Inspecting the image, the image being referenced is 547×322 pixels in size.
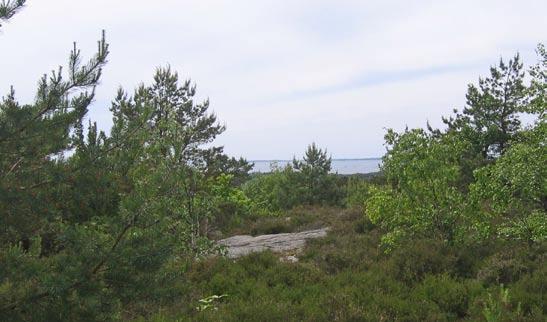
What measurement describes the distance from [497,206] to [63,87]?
7.32m

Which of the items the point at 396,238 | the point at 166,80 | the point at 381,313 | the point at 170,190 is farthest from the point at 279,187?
the point at 170,190

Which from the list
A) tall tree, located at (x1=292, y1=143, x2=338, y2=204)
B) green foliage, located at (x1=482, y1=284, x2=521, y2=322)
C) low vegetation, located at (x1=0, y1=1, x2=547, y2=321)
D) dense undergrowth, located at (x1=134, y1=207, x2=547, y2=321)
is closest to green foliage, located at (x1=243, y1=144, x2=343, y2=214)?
tall tree, located at (x1=292, y1=143, x2=338, y2=204)

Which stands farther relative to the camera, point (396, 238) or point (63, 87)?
point (396, 238)

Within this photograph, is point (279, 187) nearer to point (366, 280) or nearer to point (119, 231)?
point (366, 280)

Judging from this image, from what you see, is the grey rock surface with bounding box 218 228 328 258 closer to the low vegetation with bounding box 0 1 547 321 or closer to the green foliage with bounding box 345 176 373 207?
the low vegetation with bounding box 0 1 547 321

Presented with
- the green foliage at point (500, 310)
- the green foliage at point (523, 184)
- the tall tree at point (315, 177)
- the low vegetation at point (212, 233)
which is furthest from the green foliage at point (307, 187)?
the green foliage at point (500, 310)

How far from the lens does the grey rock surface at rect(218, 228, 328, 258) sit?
11992 millimetres

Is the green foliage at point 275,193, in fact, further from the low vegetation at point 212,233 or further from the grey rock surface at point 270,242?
the grey rock surface at point 270,242

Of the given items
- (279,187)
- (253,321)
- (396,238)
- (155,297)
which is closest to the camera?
(155,297)

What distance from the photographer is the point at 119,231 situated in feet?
12.8

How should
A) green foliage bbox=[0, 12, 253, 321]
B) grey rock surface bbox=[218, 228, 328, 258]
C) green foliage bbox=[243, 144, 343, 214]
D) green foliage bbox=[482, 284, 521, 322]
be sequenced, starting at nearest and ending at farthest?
green foliage bbox=[0, 12, 253, 321]
green foliage bbox=[482, 284, 521, 322]
grey rock surface bbox=[218, 228, 328, 258]
green foliage bbox=[243, 144, 343, 214]

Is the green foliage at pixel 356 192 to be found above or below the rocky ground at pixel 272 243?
above

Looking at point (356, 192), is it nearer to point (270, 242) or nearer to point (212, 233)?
point (212, 233)

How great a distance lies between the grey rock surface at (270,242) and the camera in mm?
11992
